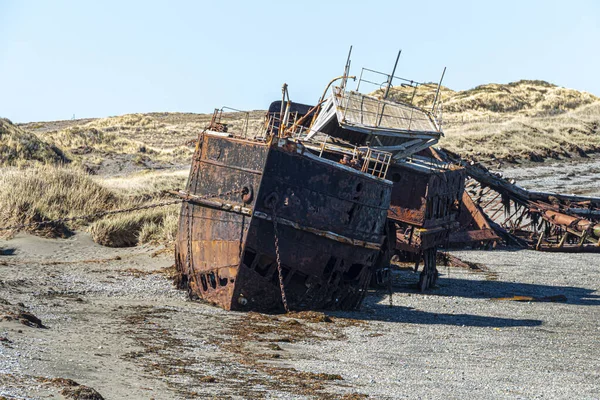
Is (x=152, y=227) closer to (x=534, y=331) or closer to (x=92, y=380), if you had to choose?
(x=534, y=331)

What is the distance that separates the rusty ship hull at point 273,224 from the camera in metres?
13.6

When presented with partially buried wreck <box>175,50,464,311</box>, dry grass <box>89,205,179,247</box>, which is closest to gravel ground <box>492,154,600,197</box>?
dry grass <box>89,205,179,247</box>

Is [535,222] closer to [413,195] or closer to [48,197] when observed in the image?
[413,195]

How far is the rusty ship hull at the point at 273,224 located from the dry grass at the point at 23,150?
20.5 metres

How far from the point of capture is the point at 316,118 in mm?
18281

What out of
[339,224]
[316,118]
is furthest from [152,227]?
[339,224]

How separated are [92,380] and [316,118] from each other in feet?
36.3

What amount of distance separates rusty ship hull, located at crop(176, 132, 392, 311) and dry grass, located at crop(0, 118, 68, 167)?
67.2 feet

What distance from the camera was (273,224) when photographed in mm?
13562

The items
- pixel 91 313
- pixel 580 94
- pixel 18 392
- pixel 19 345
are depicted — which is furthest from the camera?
pixel 580 94

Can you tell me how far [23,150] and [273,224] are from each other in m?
25.7

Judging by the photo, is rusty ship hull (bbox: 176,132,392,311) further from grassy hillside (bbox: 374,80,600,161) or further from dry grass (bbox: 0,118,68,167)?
dry grass (bbox: 0,118,68,167)

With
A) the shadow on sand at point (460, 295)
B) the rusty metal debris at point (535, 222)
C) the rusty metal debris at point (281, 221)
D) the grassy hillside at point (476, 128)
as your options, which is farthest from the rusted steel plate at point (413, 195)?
the grassy hillside at point (476, 128)

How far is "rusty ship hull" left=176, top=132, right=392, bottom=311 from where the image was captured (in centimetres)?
1358
